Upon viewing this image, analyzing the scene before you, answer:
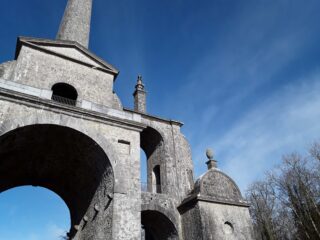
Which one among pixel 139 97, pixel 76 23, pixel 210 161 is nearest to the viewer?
pixel 210 161

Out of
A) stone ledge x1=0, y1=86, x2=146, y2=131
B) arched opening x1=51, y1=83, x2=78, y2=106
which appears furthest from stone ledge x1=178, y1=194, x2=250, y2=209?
arched opening x1=51, y1=83, x2=78, y2=106

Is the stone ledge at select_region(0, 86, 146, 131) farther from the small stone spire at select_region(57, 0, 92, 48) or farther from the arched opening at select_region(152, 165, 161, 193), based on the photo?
the small stone spire at select_region(57, 0, 92, 48)

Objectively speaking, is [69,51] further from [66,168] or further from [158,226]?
[158,226]

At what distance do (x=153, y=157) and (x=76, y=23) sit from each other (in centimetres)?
910

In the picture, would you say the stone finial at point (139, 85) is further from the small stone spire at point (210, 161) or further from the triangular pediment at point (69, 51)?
the small stone spire at point (210, 161)

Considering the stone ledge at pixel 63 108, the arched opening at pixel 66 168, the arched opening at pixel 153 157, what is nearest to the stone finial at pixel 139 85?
the arched opening at pixel 153 157

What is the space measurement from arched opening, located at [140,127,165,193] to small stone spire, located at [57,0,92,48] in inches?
248

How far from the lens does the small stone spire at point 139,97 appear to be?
1630 centimetres

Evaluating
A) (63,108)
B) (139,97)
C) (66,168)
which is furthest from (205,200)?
(139,97)

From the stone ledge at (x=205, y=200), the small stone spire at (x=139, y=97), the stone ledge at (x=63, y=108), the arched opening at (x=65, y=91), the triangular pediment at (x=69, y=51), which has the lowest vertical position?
the stone ledge at (x=205, y=200)

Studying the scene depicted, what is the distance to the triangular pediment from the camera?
448 inches

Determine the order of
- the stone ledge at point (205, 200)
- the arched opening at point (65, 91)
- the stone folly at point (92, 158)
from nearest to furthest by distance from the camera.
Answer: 1. the stone folly at point (92, 158)
2. the arched opening at point (65, 91)
3. the stone ledge at point (205, 200)

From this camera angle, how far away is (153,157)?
15727mm

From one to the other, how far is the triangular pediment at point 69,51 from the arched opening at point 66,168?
3973 mm
